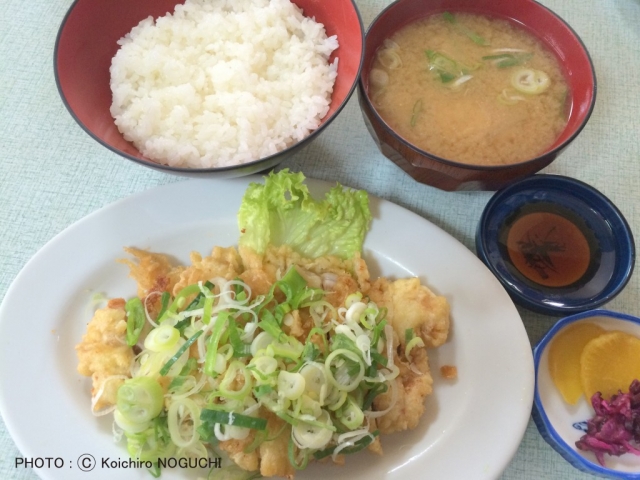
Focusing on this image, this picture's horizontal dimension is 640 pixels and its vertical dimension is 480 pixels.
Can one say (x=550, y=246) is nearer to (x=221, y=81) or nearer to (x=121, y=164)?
(x=221, y=81)

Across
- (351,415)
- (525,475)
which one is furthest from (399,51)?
(525,475)

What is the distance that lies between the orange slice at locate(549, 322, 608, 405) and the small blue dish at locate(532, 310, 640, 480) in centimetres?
2

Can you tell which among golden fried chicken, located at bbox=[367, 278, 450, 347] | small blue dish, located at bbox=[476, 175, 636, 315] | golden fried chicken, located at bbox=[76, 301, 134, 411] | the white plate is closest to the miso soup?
small blue dish, located at bbox=[476, 175, 636, 315]

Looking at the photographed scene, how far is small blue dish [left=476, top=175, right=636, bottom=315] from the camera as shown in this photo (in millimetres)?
→ 1707

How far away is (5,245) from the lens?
1.88m

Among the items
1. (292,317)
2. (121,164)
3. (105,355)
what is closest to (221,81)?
(121,164)

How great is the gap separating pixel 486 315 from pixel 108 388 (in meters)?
1.25

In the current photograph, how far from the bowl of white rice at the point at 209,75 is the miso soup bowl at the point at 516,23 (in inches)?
6.1

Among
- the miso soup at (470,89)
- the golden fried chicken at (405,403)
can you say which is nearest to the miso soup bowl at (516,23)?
the miso soup at (470,89)

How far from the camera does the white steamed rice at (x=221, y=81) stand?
1.73m

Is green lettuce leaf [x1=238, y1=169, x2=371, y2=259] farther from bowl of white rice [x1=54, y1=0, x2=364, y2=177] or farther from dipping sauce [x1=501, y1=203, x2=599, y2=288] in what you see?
dipping sauce [x1=501, y1=203, x2=599, y2=288]

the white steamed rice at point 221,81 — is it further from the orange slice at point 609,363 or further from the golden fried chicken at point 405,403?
the orange slice at point 609,363

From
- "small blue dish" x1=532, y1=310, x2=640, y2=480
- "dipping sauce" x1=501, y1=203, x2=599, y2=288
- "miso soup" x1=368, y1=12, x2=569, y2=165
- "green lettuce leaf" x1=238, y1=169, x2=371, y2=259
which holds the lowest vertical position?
"small blue dish" x1=532, y1=310, x2=640, y2=480

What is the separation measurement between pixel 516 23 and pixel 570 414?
152 centimetres
